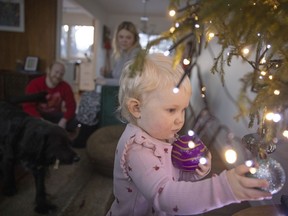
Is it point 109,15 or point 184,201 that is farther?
point 109,15

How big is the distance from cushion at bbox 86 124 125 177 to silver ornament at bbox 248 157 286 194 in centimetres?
155

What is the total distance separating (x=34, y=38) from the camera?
433 centimetres

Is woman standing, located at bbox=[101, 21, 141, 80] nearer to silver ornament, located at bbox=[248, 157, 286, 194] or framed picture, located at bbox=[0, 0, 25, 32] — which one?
silver ornament, located at bbox=[248, 157, 286, 194]

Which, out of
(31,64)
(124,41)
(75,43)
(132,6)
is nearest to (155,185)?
(124,41)

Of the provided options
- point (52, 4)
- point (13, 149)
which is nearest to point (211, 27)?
point (13, 149)

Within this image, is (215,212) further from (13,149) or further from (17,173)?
(17,173)

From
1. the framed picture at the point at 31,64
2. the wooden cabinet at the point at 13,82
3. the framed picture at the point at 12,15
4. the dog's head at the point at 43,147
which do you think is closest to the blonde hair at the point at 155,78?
the dog's head at the point at 43,147

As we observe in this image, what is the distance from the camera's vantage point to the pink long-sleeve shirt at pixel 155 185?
605 mm

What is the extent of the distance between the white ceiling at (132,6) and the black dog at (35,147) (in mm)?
4660

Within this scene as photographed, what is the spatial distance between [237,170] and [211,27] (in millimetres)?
355

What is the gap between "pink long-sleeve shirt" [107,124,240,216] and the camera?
1.99 ft

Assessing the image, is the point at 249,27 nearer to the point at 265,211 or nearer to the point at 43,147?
the point at 265,211

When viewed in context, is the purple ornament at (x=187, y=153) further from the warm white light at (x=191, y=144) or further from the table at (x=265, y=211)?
the table at (x=265, y=211)

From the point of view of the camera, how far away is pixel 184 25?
526mm
